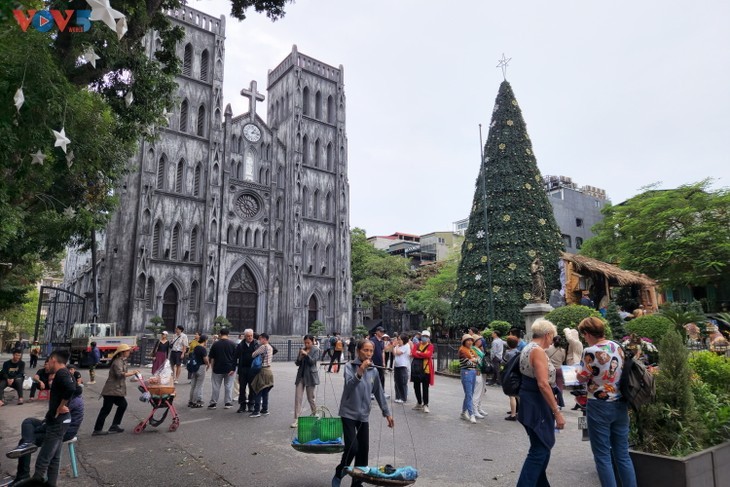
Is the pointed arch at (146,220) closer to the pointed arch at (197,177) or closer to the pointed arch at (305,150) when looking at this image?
the pointed arch at (197,177)

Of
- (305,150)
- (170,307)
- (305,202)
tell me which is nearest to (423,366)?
(170,307)

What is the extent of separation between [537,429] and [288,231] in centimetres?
3313

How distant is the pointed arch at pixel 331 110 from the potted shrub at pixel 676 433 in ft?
125

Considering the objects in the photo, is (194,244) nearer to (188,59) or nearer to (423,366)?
(188,59)

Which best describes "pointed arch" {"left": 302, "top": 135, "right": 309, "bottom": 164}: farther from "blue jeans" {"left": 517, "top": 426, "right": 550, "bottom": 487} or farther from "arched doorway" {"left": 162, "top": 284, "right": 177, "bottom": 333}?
"blue jeans" {"left": 517, "top": 426, "right": 550, "bottom": 487}

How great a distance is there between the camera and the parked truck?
19.9 metres

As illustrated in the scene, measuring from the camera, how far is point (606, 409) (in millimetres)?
4215

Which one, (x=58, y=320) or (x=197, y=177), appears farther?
(x=58, y=320)

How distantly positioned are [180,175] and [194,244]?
469cm

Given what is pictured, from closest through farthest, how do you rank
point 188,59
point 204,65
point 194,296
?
point 194,296
point 188,59
point 204,65

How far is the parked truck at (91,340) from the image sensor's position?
1992 cm

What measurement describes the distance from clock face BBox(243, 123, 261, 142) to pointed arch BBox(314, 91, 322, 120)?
549cm

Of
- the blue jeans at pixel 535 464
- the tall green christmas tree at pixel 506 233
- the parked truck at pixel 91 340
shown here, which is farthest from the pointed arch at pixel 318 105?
the blue jeans at pixel 535 464

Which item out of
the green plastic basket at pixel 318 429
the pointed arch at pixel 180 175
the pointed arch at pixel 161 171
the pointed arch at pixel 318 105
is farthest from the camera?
the pointed arch at pixel 318 105
